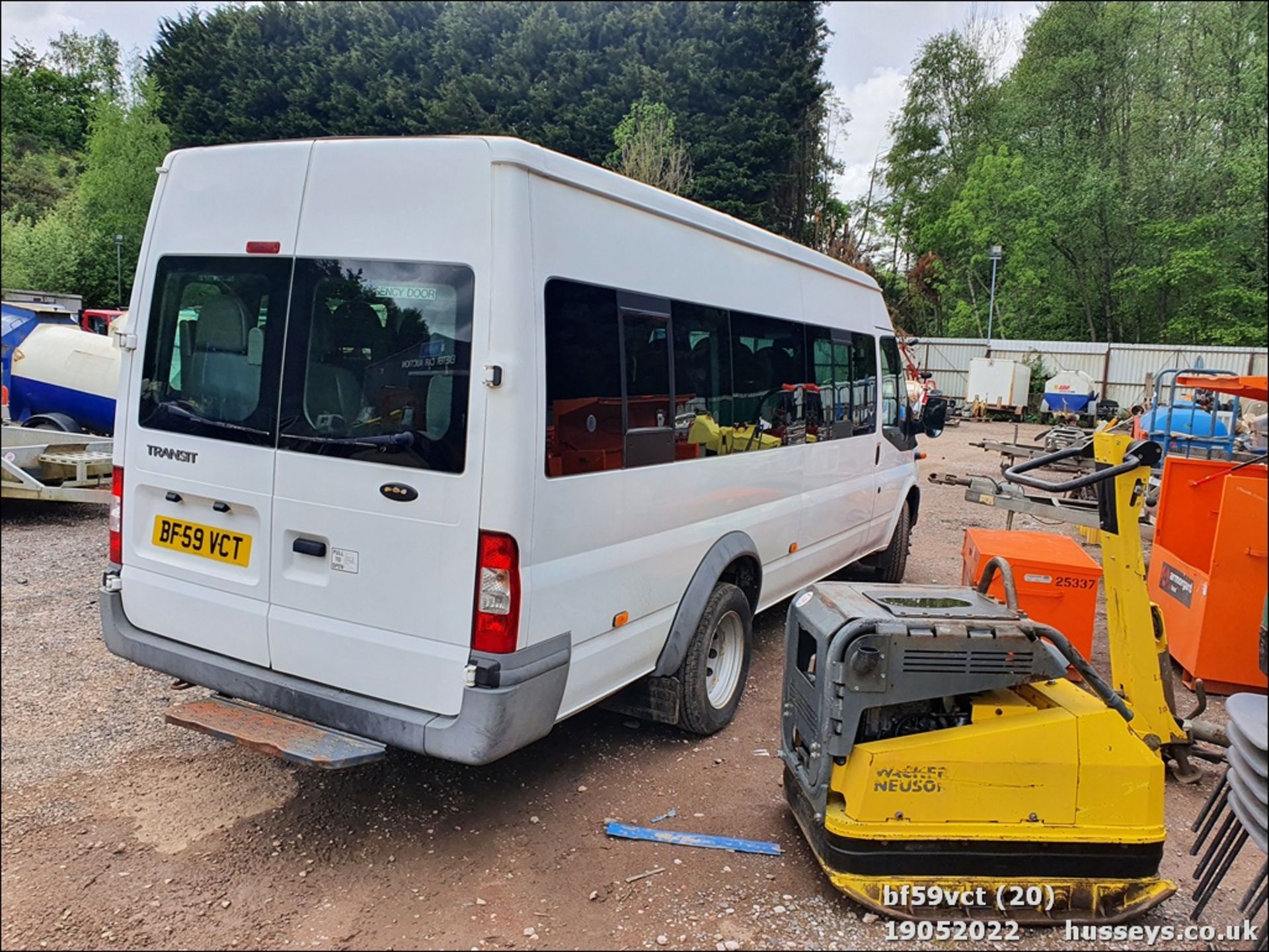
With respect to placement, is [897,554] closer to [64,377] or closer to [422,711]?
[422,711]

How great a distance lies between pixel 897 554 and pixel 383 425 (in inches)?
214

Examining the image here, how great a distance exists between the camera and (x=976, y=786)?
2715mm

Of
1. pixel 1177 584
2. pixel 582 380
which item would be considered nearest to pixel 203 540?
pixel 582 380

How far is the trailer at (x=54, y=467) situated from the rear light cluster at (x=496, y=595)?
5985 millimetres

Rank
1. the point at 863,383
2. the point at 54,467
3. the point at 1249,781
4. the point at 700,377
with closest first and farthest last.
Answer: the point at 1249,781 < the point at 700,377 < the point at 863,383 < the point at 54,467

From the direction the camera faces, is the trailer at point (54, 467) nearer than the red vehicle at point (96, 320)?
Yes

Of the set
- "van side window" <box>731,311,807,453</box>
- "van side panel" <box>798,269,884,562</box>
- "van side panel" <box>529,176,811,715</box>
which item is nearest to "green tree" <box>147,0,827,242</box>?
"van side panel" <box>798,269,884,562</box>

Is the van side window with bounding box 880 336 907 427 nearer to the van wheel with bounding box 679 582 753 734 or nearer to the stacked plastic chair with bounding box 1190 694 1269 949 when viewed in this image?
the van wheel with bounding box 679 582 753 734

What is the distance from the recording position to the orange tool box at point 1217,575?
4891 mm

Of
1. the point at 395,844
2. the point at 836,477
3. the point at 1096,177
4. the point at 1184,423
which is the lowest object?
the point at 395,844

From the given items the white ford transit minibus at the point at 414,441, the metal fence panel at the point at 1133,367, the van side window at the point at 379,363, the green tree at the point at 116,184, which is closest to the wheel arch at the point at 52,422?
the white ford transit minibus at the point at 414,441

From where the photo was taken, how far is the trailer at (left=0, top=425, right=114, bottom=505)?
7.29 meters

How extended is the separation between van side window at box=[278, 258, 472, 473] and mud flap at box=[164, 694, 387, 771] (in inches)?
40.7

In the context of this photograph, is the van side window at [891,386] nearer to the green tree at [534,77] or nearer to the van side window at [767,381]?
the van side window at [767,381]
